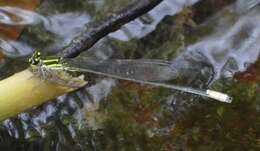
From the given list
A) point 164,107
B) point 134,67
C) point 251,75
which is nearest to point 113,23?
point 134,67

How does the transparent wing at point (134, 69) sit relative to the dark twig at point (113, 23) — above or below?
below

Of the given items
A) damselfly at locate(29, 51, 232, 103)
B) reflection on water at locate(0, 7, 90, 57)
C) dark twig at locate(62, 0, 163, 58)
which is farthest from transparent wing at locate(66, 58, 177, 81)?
reflection on water at locate(0, 7, 90, 57)

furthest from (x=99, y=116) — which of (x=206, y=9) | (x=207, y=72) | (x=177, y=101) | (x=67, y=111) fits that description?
(x=206, y=9)

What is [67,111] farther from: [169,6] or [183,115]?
[169,6]

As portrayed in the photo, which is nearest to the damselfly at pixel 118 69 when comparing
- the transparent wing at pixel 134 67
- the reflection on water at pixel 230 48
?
the transparent wing at pixel 134 67

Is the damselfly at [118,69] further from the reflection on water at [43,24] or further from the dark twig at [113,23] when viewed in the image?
the reflection on water at [43,24]

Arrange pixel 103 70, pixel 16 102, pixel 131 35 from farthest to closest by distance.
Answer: pixel 131 35 < pixel 103 70 < pixel 16 102
